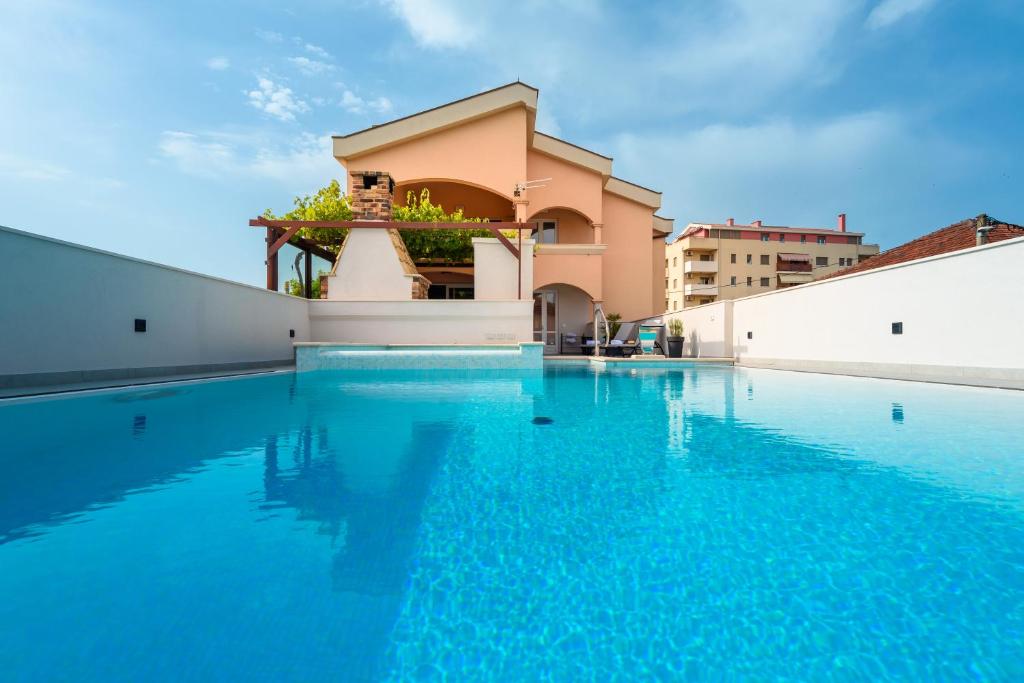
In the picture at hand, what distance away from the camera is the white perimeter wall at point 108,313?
673 cm

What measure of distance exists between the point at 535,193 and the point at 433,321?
9.88m

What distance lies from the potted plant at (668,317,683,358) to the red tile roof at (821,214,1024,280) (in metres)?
5.21

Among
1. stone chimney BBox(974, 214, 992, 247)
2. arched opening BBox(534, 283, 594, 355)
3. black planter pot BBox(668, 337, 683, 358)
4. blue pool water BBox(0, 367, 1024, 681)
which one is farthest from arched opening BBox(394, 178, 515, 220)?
blue pool water BBox(0, 367, 1024, 681)

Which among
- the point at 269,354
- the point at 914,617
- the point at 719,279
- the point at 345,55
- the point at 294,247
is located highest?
the point at 345,55

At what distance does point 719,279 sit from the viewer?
47469mm

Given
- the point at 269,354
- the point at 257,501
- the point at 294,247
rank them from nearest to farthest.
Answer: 1. the point at 257,501
2. the point at 269,354
3. the point at 294,247

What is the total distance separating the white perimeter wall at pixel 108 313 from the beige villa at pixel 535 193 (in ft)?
26.6

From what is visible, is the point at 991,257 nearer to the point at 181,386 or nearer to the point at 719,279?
the point at 181,386

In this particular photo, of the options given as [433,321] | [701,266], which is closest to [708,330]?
[433,321]

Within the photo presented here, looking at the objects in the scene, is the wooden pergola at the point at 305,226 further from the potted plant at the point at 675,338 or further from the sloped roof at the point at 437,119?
the potted plant at the point at 675,338

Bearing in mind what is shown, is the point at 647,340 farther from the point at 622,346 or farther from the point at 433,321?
the point at 433,321

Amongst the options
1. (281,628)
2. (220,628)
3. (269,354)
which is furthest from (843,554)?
(269,354)

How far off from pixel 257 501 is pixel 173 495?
639 millimetres

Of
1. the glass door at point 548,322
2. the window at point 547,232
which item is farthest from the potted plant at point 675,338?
the window at point 547,232
